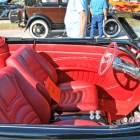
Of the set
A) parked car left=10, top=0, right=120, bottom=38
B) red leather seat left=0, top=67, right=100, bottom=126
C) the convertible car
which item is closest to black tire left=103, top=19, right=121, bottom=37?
parked car left=10, top=0, right=120, bottom=38

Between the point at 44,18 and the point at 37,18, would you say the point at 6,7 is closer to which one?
the point at 37,18

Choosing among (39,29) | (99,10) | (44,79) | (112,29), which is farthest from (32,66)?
(112,29)

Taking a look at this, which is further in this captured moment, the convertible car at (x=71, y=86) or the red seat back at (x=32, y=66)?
the red seat back at (x=32, y=66)

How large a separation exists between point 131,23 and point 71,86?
1.00 metres

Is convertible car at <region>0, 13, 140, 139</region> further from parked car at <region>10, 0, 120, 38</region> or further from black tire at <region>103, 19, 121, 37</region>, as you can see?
black tire at <region>103, 19, 121, 37</region>

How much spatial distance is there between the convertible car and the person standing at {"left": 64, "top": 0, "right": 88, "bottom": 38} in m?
0.89

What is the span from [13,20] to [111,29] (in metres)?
3.23

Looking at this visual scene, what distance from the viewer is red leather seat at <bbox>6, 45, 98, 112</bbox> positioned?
225 centimetres

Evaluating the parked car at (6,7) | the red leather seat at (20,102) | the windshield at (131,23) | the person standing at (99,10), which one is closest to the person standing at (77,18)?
the windshield at (131,23)

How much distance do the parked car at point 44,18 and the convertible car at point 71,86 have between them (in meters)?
5.16

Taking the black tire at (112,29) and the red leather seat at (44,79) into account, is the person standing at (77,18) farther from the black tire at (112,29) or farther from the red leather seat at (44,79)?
the black tire at (112,29)

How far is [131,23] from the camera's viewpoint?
2.86m

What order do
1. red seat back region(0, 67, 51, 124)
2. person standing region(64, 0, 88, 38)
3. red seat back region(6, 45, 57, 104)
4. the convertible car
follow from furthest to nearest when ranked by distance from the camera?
person standing region(64, 0, 88, 38), red seat back region(6, 45, 57, 104), red seat back region(0, 67, 51, 124), the convertible car

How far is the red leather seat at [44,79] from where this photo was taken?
2.25 metres
